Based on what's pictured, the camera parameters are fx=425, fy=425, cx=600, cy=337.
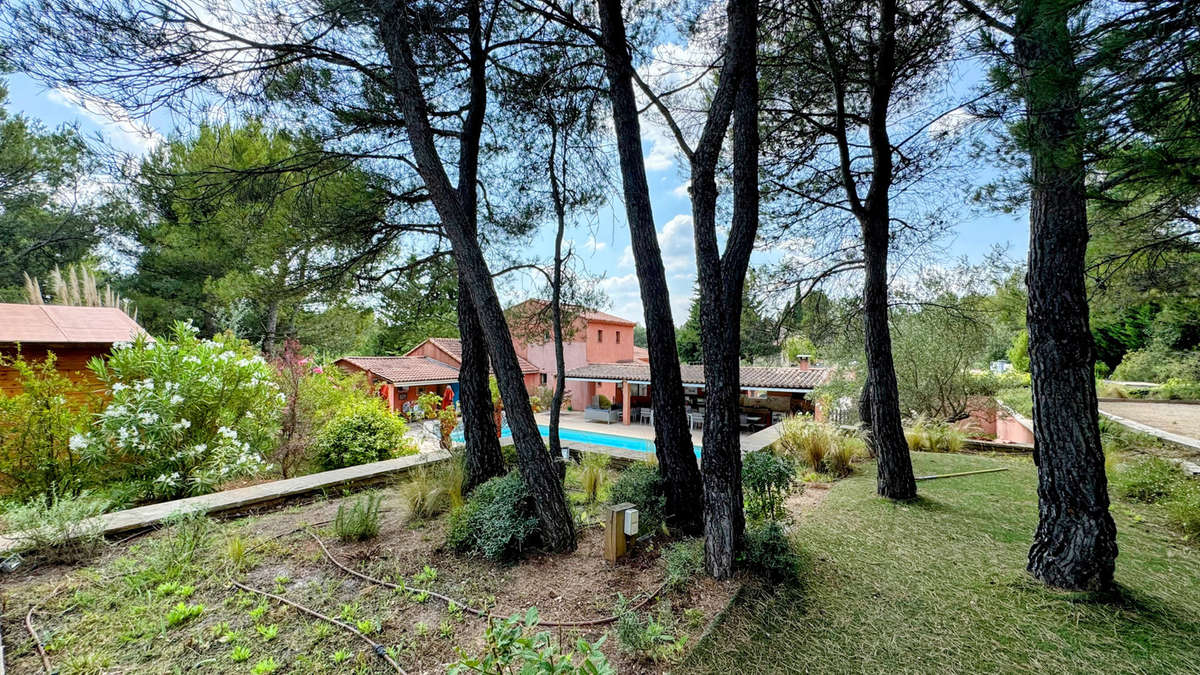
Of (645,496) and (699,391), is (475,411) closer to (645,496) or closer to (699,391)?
(645,496)

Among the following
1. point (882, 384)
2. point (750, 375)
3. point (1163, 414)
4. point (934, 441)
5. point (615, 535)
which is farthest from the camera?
point (750, 375)

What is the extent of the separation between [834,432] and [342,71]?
26.2 ft

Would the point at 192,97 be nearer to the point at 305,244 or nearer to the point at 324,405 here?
the point at 305,244

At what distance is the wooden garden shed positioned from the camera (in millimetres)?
4785

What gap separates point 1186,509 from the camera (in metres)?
3.69

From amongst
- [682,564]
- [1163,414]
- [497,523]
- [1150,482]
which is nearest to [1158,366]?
[1163,414]

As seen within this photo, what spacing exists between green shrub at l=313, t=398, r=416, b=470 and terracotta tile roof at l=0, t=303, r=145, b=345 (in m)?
2.58

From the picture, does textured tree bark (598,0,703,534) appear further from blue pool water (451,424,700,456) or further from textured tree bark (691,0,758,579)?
blue pool water (451,424,700,456)

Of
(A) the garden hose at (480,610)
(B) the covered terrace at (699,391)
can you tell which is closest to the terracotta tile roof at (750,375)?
(B) the covered terrace at (699,391)

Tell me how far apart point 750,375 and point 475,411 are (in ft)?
46.1

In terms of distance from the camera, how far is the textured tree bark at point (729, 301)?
2.80 meters

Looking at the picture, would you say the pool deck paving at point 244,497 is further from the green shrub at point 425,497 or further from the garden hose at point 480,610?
the garden hose at point 480,610

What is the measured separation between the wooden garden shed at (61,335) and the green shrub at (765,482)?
724 cm

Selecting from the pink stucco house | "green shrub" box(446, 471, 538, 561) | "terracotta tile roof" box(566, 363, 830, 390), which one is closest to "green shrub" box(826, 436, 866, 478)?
"green shrub" box(446, 471, 538, 561)
